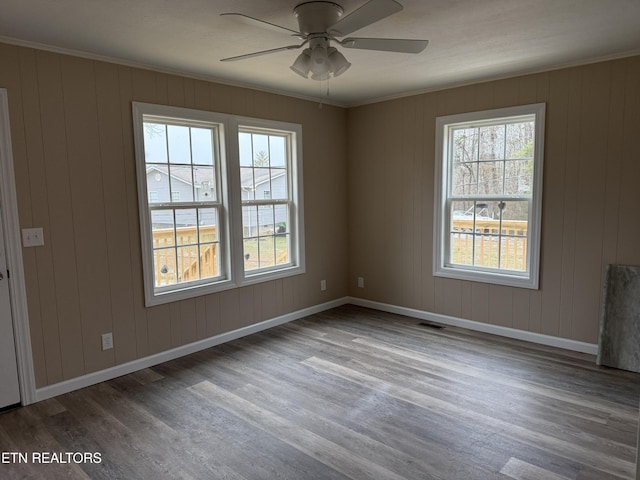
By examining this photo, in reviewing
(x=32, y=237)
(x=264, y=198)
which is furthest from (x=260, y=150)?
(x=32, y=237)

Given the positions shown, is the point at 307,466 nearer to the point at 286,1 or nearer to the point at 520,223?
the point at 286,1

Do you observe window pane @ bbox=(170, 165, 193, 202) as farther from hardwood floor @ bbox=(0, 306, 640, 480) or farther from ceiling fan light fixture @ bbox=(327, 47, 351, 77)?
ceiling fan light fixture @ bbox=(327, 47, 351, 77)

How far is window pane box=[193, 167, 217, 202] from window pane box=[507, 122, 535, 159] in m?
2.85

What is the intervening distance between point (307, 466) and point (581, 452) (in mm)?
1508

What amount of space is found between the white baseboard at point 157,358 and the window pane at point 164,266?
606 mm

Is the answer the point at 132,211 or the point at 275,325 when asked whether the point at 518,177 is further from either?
the point at 132,211

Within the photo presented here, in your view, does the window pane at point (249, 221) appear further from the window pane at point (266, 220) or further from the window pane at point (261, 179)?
the window pane at point (261, 179)

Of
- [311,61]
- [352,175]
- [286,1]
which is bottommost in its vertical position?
[352,175]

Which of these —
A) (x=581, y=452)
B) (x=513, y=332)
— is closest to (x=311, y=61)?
(x=581, y=452)

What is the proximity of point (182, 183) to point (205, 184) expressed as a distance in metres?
0.24

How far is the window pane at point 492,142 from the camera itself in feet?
13.4

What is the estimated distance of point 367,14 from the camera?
1.99 metres

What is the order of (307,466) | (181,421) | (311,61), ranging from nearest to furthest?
(307,466) < (311,61) < (181,421)

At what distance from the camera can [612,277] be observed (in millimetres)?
3447
